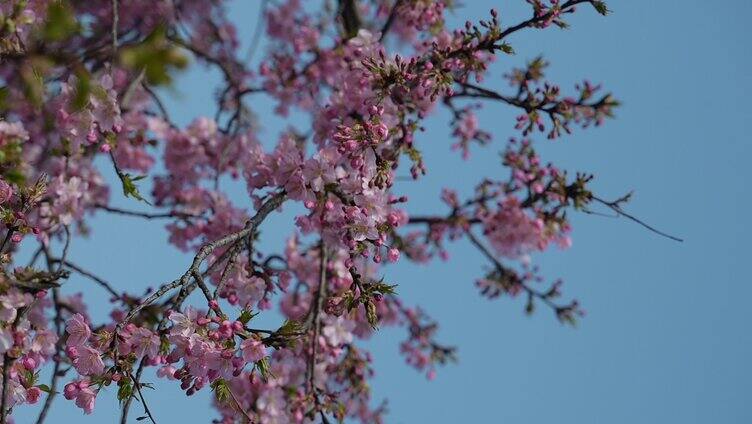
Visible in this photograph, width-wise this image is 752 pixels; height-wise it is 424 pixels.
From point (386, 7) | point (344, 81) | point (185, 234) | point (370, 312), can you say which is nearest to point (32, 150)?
point (185, 234)

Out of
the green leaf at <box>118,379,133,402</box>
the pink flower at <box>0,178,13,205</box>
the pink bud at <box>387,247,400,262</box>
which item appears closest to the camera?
the green leaf at <box>118,379,133,402</box>

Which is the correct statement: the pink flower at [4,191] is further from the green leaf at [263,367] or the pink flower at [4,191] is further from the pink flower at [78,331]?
the green leaf at [263,367]

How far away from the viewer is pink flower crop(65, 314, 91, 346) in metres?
3.44

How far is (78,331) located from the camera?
11.5 feet

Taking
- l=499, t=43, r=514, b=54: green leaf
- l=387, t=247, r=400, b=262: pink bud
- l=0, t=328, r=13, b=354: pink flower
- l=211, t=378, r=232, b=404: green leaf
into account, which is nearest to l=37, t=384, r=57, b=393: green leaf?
l=0, t=328, r=13, b=354: pink flower

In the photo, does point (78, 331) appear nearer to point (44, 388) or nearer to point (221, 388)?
point (44, 388)

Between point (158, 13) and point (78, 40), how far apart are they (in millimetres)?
1084

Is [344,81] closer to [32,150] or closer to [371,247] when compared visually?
[371,247]

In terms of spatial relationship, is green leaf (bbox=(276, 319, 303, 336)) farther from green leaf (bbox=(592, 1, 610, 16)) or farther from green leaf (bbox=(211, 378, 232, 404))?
green leaf (bbox=(592, 1, 610, 16))

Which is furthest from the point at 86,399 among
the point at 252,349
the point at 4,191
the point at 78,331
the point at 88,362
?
the point at 4,191

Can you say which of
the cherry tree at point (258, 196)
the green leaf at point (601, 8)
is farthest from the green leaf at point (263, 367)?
the green leaf at point (601, 8)

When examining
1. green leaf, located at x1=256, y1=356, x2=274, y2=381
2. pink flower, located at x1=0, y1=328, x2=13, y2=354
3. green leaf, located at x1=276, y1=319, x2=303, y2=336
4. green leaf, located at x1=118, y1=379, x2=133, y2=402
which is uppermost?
pink flower, located at x1=0, y1=328, x2=13, y2=354

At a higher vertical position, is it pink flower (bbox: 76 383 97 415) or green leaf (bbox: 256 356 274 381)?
green leaf (bbox: 256 356 274 381)

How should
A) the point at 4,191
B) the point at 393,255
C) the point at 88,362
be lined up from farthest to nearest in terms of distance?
the point at 393,255, the point at 4,191, the point at 88,362
